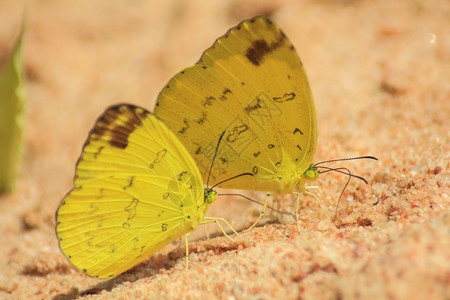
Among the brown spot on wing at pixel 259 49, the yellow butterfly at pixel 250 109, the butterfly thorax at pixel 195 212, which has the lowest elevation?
the butterfly thorax at pixel 195 212

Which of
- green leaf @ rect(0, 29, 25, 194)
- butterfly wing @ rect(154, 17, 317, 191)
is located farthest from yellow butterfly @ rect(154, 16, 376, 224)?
green leaf @ rect(0, 29, 25, 194)

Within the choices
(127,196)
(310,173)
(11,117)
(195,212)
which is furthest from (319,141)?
(11,117)

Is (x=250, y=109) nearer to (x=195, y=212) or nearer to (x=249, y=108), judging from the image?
(x=249, y=108)

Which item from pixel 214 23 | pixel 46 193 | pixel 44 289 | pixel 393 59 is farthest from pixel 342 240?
pixel 214 23

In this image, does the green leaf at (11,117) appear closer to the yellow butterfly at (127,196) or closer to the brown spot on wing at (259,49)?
the yellow butterfly at (127,196)

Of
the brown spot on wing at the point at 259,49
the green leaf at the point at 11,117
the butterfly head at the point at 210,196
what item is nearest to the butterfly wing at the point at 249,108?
the brown spot on wing at the point at 259,49

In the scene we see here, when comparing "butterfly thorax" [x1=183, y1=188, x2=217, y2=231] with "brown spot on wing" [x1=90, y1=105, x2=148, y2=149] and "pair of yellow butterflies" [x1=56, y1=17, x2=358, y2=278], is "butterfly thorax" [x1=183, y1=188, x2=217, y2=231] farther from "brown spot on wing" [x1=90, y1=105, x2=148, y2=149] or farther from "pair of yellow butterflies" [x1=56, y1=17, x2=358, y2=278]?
"brown spot on wing" [x1=90, y1=105, x2=148, y2=149]
